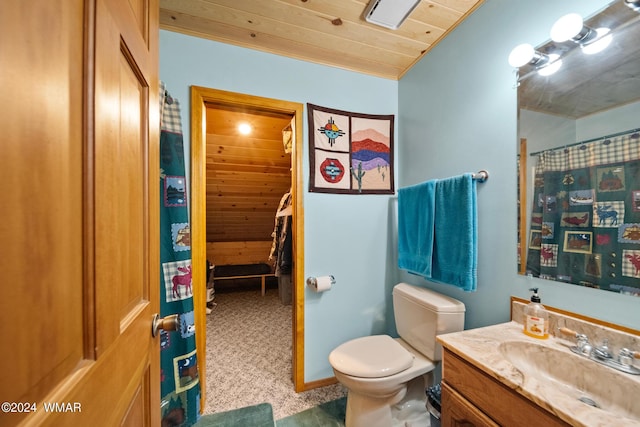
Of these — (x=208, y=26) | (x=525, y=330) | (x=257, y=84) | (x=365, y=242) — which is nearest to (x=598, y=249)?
(x=525, y=330)

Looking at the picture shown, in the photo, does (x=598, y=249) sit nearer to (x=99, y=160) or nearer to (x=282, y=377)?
(x=99, y=160)

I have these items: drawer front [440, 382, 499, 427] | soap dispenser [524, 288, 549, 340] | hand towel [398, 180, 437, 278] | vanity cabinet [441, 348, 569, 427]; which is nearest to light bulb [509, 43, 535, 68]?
hand towel [398, 180, 437, 278]

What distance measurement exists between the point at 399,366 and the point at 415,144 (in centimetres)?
146

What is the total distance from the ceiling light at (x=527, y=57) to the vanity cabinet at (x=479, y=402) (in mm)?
1290

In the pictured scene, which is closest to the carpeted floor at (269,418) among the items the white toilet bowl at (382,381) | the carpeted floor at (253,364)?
the carpeted floor at (253,364)

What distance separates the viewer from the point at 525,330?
3.34 feet

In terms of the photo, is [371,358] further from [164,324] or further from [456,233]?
[164,324]

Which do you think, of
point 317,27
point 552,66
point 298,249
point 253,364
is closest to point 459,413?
point 298,249

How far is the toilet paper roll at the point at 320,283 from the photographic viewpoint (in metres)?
1.72

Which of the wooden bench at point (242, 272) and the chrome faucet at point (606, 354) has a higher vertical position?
the chrome faucet at point (606, 354)

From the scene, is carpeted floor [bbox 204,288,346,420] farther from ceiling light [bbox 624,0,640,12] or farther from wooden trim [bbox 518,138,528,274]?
ceiling light [bbox 624,0,640,12]

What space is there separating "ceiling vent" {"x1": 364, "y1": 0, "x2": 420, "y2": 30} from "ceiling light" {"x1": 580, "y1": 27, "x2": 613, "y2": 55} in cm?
77

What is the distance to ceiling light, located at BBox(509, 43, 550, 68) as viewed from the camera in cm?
107

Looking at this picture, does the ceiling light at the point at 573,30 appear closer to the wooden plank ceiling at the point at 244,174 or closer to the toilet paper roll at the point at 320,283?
the wooden plank ceiling at the point at 244,174
